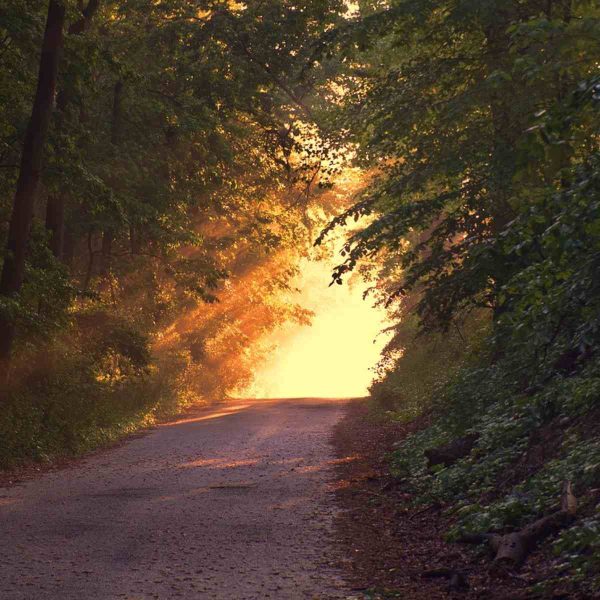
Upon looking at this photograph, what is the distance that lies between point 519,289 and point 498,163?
6.45m

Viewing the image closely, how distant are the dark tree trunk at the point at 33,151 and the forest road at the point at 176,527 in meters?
3.66

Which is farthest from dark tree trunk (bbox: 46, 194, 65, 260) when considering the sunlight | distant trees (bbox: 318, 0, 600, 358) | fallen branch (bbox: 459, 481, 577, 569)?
the sunlight

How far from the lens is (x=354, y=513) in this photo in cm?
1099

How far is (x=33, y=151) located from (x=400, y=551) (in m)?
11.9

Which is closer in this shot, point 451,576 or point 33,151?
point 451,576

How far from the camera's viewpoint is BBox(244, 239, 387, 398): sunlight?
388 feet

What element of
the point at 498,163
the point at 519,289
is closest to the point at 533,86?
the point at 498,163

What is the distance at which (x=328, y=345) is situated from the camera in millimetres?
150125

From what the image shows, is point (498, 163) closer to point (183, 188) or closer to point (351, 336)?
point (183, 188)

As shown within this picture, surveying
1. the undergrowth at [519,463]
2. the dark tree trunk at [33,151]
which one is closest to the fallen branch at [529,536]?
the undergrowth at [519,463]

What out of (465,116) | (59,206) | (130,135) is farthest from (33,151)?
(465,116)

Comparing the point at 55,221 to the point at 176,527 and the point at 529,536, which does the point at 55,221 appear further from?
the point at 529,536

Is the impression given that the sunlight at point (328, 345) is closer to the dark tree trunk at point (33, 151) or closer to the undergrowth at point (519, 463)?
the dark tree trunk at point (33, 151)

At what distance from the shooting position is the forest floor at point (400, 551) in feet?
23.4
